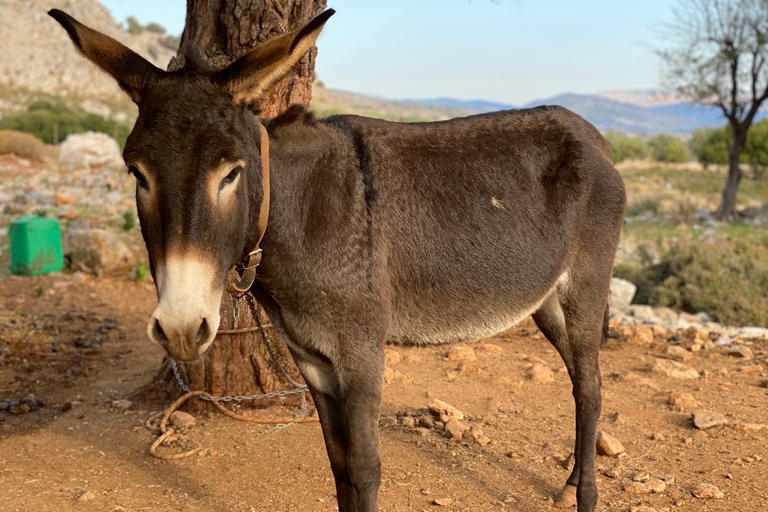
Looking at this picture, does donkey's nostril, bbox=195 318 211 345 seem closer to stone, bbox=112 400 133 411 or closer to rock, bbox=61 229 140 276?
stone, bbox=112 400 133 411

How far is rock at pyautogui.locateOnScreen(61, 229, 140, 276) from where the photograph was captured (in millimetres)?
8445

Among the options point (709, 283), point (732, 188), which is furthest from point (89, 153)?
point (732, 188)

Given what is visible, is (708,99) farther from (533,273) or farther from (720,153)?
(533,273)

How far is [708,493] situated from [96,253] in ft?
25.7

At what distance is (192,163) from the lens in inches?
79.4

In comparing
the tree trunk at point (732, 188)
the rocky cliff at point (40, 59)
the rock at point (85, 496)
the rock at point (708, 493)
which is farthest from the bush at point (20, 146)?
the rocky cliff at point (40, 59)

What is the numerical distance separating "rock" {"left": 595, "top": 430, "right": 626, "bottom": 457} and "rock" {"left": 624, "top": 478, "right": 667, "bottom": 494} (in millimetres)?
373

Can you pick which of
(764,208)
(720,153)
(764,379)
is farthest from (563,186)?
(720,153)

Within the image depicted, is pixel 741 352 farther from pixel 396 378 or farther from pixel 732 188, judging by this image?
pixel 732 188

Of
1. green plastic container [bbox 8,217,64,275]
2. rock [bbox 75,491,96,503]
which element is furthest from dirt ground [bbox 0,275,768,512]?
green plastic container [bbox 8,217,64,275]

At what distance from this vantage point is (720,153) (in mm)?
34094

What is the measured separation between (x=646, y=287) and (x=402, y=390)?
568 centimetres

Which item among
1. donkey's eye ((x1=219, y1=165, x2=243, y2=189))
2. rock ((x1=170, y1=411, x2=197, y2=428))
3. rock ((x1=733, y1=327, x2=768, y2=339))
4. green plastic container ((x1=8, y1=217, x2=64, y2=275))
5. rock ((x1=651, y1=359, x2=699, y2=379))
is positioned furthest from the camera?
green plastic container ((x1=8, y1=217, x2=64, y2=275))

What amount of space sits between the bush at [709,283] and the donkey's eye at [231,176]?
7.44 metres
